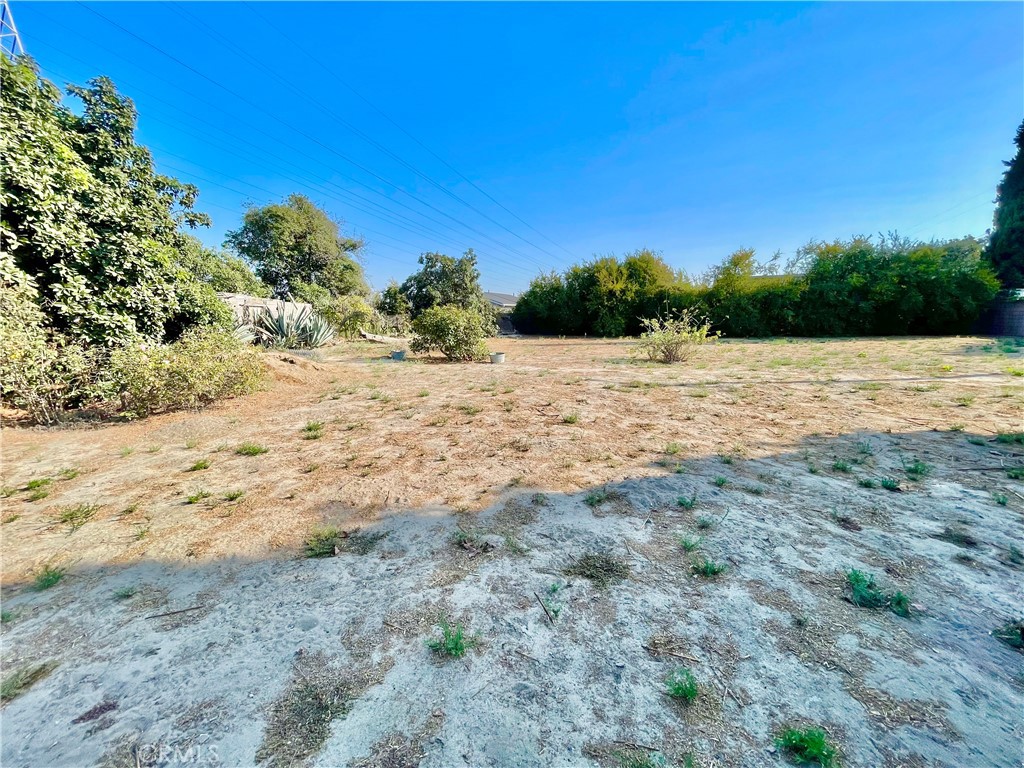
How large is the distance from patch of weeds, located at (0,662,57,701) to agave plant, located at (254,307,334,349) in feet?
34.6

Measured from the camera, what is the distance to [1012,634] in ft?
4.81

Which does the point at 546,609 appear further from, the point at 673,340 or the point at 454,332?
the point at 454,332

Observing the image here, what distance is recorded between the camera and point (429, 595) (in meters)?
1.77

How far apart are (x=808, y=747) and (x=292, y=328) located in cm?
1326

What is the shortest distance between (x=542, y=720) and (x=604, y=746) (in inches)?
7.9

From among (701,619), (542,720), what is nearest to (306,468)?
(542,720)

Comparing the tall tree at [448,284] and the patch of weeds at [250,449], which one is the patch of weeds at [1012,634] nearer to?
the patch of weeds at [250,449]

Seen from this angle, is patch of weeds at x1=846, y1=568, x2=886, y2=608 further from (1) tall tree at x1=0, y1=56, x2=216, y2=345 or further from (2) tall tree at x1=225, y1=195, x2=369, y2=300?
(2) tall tree at x1=225, y1=195, x2=369, y2=300

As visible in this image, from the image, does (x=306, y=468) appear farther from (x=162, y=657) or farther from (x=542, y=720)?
(x=542, y=720)

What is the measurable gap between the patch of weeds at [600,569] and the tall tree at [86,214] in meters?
6.57

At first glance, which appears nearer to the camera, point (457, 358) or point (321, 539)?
point (321, 539)

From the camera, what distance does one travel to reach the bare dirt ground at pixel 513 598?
1174 millimetres

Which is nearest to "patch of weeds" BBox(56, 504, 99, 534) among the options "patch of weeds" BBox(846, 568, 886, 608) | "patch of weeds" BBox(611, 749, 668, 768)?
"patch of weeds" BBox(611, 749, 668, 768)

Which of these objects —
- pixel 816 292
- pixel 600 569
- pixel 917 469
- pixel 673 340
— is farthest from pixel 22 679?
pixel 816 292
